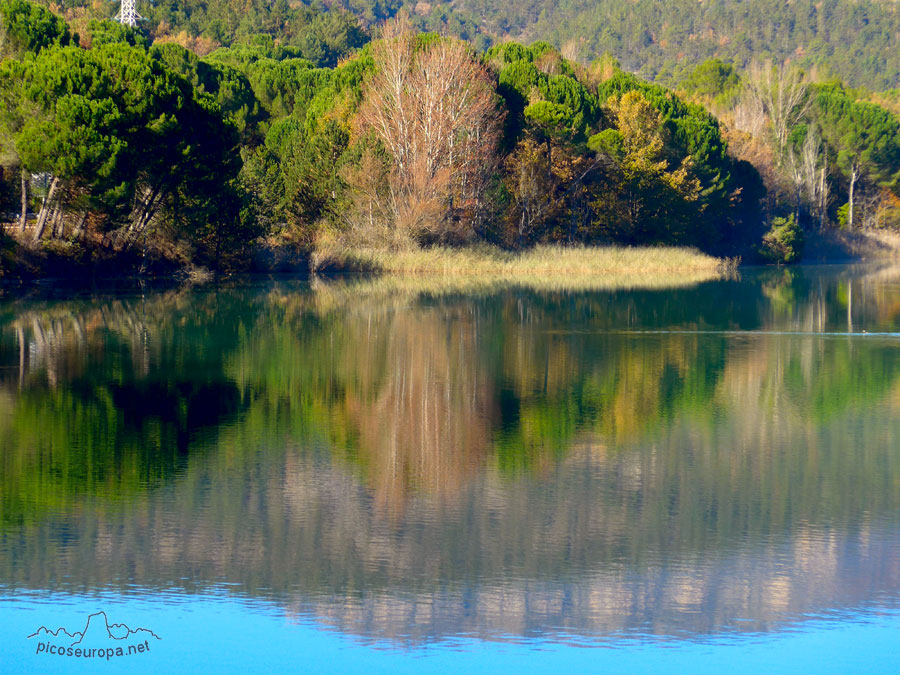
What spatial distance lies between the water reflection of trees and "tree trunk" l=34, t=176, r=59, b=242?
48.0ft

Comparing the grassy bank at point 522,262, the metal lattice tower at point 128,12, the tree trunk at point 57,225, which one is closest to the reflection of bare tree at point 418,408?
the tree trunk at point 57,225

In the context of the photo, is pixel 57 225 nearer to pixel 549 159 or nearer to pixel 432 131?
pixel 432 131

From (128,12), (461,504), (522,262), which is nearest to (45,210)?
(522,262)

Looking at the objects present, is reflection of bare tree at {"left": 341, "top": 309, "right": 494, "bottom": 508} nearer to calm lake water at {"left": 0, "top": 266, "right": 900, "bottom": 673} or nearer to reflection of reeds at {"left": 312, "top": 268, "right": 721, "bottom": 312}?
calm lake water at {"left": 0, "top": 266, "right": 900, "bottom": 673}

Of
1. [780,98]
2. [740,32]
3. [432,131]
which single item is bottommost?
[432,131]

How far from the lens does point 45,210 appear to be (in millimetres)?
31672

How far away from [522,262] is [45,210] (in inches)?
860

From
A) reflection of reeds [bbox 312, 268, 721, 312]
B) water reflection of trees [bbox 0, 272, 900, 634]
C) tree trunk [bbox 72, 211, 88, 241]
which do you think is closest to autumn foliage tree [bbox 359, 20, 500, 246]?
reflection of reeds [bbox 312, 268, 721, 312]

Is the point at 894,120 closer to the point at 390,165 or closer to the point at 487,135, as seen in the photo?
the point at 487,135

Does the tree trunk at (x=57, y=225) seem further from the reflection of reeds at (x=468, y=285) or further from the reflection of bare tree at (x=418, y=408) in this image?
the reflection of bare tree at (x=418, y=408)

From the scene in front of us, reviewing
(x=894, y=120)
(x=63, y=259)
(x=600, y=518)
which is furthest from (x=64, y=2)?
(x=600, y=518)

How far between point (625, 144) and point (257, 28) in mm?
48465

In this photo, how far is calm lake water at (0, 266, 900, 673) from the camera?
5.41 metres

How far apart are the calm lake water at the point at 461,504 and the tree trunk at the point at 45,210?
1593cm
